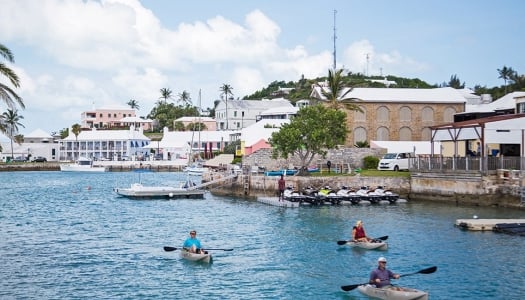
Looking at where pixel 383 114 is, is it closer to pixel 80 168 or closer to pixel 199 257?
pixel 199 257

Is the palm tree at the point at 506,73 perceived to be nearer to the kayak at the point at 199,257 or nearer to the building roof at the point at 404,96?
the building roof at the point at 404,96

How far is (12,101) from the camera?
95.6 feet

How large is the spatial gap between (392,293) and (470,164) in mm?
29878

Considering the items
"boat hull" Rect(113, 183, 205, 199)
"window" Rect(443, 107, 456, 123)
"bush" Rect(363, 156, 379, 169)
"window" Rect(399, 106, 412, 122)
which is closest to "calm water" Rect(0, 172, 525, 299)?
"boat hull" Rect(113, 183, 205, 199)

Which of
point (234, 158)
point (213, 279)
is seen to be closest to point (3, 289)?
point (213, 279)

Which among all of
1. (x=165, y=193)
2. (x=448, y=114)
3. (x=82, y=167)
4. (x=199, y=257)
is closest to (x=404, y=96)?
(x=448, y=114)

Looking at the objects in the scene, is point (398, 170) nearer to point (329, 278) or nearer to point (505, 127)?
point (505, 127)

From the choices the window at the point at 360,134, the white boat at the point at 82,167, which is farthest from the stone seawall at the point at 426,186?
the white boat at the point at 82,167

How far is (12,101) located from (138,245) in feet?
35.3

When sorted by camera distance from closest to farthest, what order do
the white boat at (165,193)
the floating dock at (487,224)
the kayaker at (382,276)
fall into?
1. the kayaker at (382,276)
2. the floating dock at (487,224)
3. the white boat at (165,193)

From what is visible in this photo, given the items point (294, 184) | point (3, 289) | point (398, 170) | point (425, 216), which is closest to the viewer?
point (3, 289)

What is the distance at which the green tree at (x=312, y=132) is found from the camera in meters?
63.7

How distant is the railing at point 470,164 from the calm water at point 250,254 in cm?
333

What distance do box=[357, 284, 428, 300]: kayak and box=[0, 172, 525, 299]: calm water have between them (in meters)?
0.41
